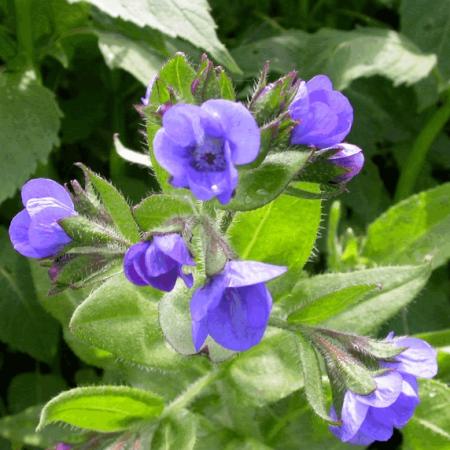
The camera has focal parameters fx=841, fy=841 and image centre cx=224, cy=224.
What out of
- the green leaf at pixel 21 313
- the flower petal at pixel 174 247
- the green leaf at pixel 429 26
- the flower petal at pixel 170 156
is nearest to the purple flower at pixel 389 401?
the flower petal at pixel 174 247

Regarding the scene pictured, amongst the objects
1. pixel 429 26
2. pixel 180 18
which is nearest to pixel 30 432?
pixel 180 18

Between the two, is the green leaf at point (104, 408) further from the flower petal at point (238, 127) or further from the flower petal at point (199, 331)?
the flower petal at point (238, 127)

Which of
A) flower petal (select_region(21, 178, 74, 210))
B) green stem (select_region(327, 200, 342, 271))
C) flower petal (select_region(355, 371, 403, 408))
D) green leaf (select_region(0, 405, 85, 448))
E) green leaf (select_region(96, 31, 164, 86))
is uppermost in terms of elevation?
flower petal (select_region(21, 178, 74, 210))

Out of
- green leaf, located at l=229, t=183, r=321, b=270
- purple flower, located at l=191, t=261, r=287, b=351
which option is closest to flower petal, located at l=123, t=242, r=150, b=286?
purple flower, located at l=191, t=261, r=287, b=351

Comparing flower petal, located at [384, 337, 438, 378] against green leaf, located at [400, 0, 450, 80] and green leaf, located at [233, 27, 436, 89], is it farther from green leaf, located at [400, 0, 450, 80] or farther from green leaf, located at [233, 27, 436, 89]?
green leaf, located at [400, 0, 450, 80]

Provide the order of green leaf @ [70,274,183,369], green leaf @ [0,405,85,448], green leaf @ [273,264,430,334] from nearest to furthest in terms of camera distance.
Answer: green leaf @ [70,274,183,369] < green leaf @ [273,264,430,334] < green leaf @ [0,405,85,448]

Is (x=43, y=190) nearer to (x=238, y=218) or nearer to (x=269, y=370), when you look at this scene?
(x=238, y=218)
